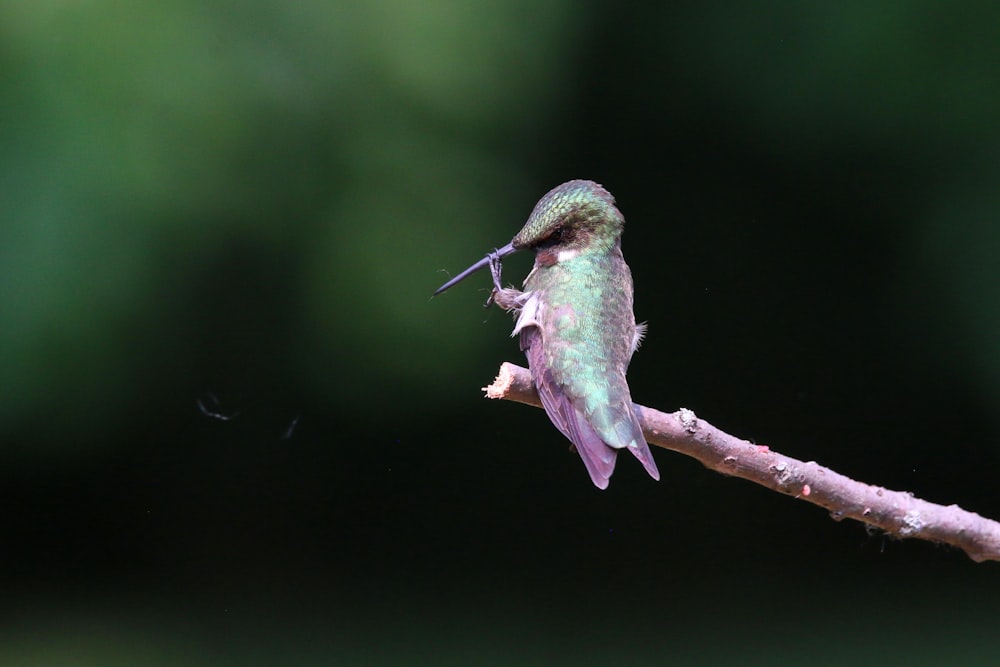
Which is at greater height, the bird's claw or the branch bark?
the bird's claw

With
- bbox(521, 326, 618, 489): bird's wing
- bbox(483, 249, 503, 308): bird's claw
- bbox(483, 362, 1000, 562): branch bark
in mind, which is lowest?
bbox(483, 362, 1000, 562): branch bark

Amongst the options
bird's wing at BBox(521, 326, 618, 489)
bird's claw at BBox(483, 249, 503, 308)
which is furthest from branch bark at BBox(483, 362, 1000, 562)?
bird's claw at BBox(483, 249, 503, 308)

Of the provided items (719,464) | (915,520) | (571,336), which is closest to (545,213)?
(571,336)

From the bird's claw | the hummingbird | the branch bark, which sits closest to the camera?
the branch bark

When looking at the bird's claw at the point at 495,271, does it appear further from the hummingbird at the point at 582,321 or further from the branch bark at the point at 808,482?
the branch bark at the point at 808,482

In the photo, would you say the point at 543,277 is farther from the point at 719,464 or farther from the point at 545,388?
the point at 719,464

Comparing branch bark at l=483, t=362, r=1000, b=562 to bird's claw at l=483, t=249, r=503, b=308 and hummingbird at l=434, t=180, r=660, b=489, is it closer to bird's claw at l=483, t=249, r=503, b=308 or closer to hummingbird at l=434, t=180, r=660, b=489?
hummingbird at l=434, t=180, r=660, b=489
